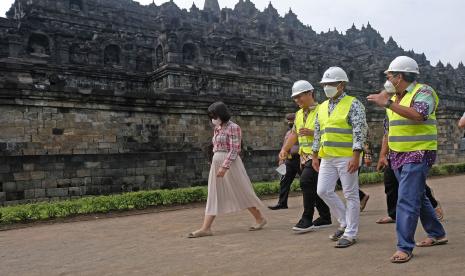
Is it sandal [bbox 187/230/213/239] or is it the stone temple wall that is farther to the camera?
the stone temple wall

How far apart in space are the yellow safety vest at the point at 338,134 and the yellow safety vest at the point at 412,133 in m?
0.69

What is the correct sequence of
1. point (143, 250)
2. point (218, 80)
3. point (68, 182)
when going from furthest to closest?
point (218, 80) → point (68, 182) → point (143, 250)

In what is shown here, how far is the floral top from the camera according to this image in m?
5.73

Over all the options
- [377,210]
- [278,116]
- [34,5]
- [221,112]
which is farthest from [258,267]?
[34,5]

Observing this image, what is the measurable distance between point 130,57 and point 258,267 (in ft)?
71.1

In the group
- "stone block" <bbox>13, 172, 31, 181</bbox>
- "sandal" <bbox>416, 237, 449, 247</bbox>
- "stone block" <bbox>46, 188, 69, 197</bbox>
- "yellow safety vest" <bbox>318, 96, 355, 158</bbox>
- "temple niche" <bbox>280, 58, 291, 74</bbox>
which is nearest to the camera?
"sandal" <bbox>416, 237, 449, 247</bbox>

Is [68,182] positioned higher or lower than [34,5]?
lower

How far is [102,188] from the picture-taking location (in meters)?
11.0

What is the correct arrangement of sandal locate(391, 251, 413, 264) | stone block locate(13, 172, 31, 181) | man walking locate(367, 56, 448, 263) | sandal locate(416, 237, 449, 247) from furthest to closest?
stone block locate(13, 172, 31, 181) < sandal locate(416, 237, 449, 247) < man walking locate(367, 56, 448, 263) < sandal locate(391, 251, 413, 264)

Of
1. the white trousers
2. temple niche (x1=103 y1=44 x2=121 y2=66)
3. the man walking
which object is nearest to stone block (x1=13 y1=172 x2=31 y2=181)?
the white trousers

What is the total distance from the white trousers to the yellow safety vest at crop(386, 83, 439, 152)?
0.74 m

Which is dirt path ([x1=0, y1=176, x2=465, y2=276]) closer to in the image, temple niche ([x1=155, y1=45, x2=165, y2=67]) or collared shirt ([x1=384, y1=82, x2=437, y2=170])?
collared shirt ([x1=384, y1=82, x2=437, y2=170])

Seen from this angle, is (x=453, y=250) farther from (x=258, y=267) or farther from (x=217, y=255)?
(x=217, y=255)

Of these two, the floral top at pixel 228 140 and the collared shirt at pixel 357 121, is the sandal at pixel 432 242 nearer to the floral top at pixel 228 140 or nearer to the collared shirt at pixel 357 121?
the collared shirt at pixel 357 121
